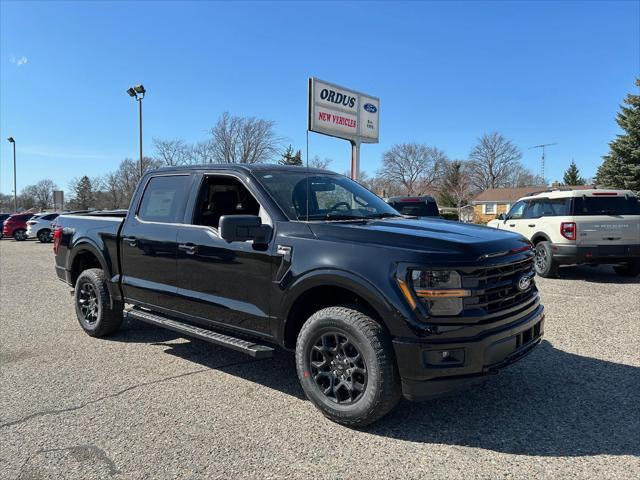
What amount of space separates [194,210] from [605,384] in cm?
398

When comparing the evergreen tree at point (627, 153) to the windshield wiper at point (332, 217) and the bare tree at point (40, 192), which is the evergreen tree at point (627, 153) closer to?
the windshield wiper at point (332, 217)

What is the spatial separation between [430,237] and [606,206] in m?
7.79

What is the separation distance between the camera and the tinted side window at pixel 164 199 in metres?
4.72

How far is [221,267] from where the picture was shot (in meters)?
4.10

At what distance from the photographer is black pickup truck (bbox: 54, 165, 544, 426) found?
305cm

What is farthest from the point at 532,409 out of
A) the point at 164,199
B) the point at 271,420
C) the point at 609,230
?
the point at 609,230

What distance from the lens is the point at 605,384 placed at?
4.11m

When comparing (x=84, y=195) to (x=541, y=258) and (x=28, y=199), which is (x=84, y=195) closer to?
(x=28, y=199)

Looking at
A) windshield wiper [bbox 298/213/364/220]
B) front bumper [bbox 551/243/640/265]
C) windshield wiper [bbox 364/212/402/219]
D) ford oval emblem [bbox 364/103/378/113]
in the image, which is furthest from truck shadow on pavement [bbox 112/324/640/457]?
ford oval emblem [bbox 364/103/378/113]

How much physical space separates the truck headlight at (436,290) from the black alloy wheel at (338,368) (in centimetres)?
59

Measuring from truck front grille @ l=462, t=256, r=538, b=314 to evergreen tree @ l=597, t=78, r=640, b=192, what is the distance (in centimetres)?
2949

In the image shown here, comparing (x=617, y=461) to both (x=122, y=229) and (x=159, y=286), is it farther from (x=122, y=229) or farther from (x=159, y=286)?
(x=122, y=229)

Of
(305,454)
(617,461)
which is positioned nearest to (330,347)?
(305,454)

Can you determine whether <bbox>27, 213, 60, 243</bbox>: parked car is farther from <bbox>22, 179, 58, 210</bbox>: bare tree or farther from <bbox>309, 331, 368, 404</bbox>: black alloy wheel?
<bbox>22, 179, 58, 210</bbox>: bare tree
